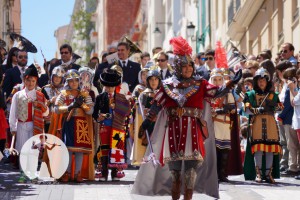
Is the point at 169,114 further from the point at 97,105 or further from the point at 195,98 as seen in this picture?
the point at 97,105

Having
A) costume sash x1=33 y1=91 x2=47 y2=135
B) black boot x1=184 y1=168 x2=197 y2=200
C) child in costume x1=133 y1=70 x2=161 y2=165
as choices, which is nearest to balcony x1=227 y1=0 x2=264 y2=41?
child in costume x1=133 y1=70 x2=161 y2=165

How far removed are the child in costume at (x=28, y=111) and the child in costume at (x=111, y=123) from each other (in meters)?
1.27

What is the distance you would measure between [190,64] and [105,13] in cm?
8308

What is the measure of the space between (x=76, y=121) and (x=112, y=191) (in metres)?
1.86

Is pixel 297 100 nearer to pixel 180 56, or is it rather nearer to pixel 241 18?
pixel 180 56

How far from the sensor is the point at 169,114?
1155 centimetres

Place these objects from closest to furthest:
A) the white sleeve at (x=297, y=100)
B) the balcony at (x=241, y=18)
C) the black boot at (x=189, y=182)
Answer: the black boot at (x=189, y=182) → the white sleeve at (x=297, y=100) → the balcony at (x=241, y=18)

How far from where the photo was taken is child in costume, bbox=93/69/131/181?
48.5 ft

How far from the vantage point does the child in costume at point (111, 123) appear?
14.8 metres

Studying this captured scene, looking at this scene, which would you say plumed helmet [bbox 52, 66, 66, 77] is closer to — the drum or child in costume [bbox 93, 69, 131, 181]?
child in costume [bbox 93, 69, 131, 181]

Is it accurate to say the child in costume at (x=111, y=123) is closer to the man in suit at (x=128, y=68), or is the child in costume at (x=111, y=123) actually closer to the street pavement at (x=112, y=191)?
the street pavement at (x=112, y=191)

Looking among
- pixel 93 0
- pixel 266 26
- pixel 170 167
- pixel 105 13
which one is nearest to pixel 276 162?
pixel 170 167

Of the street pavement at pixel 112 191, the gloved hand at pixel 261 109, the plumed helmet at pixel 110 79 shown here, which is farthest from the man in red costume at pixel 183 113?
the gloved hand at pixel 261 109

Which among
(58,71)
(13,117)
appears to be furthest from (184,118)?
(58,71)
